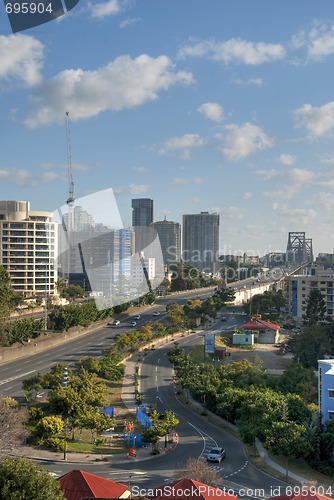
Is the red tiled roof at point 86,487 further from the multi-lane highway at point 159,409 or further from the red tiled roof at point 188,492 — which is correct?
the multi-lane highway at point 159,409

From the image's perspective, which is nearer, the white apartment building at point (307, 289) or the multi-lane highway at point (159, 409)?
the multi-lane highway at point (159, 409)

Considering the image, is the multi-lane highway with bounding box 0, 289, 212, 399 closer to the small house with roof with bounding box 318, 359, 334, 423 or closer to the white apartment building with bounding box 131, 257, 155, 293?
the small house with roof with bounding box 318, 359, 334, 423

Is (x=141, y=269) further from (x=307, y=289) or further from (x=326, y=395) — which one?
(x=326, y=395)

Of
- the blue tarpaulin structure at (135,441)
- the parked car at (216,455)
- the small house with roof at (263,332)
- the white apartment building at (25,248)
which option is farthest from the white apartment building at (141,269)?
the parked car at (216,455)

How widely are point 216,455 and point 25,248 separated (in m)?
48.7

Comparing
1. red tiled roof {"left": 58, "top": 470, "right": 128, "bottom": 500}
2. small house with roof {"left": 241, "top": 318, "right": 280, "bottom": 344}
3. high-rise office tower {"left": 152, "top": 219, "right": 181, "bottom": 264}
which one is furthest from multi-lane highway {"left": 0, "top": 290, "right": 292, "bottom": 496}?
high-rise office tower {"left": 152, "top": 219, "right": 181, "bottom": 264}

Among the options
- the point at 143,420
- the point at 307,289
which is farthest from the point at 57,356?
the point at 307,289

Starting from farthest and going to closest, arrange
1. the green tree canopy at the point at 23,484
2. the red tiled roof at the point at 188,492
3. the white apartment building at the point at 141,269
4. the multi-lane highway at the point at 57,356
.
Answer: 1. the white apartment building at the point at 141,269
2. the multi-lane highway at the point at 57,356
3. the red tiled roof at the point at 188,492
4. the green tree canopy at the point at 23,484

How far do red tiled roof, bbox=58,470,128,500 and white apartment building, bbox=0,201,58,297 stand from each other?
48210 millimetres

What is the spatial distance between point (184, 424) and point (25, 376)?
12.6 m

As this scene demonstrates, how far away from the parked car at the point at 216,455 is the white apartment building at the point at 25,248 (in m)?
44.4

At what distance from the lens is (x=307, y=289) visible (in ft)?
211

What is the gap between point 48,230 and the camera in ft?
213

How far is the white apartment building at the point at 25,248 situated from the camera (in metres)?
61.7
